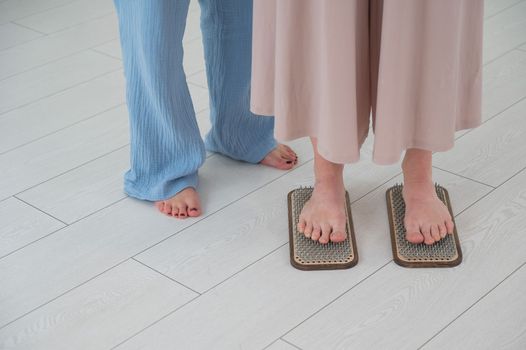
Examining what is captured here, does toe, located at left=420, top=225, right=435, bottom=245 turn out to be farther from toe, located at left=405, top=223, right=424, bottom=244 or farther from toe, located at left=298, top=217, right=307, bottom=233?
toe, located at left=298, top=217, right=307, bottom=233

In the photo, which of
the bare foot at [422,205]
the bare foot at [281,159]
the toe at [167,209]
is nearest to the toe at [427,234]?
the bare foot at [422,205]

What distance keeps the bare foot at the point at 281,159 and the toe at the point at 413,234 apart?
38cm

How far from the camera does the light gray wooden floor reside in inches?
54.2

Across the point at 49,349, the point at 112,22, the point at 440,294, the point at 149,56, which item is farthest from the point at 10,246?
the point at 112,22

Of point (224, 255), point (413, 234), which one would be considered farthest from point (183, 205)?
point (413, 234)

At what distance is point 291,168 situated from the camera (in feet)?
6.17

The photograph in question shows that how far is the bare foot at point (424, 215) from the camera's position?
156cm

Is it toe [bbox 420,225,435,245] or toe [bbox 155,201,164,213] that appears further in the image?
toe [bbox 155,201,164,213]

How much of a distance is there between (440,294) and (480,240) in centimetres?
20

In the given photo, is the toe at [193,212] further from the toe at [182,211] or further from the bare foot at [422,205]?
the bare foot at [422,205]

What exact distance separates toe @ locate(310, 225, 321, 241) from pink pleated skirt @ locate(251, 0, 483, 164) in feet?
0.60

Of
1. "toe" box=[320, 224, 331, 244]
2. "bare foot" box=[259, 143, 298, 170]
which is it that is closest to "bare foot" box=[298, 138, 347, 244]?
"toe" box=[320, 224, 331, 244]

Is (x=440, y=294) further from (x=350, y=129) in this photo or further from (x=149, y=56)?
(x=149, y=56)

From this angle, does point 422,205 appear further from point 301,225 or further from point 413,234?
point 301,225
